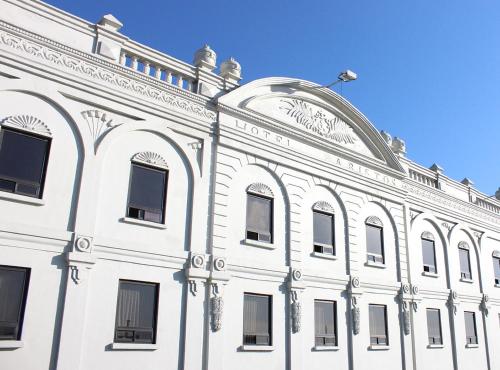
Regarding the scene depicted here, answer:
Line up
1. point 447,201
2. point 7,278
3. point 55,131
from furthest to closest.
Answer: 1. point 447,201
2. point 55,131
3. point 7,278

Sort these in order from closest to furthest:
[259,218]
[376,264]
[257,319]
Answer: [257,319] → [259,218] → [376,264]

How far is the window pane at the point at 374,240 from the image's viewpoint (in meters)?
18.6

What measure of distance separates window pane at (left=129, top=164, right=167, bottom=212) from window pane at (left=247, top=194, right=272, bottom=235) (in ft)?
9.63

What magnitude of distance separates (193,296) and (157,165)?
367 cm

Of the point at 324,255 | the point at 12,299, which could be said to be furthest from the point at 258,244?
the point at 12,299

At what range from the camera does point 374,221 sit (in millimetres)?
18984

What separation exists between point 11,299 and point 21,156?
326 cm

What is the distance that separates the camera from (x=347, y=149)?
18.5m

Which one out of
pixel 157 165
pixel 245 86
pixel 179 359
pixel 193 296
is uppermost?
pixel 245 86

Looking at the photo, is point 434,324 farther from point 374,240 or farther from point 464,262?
point 374,240

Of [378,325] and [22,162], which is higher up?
[22,162]

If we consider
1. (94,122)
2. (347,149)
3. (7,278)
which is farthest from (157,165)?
(347,149)

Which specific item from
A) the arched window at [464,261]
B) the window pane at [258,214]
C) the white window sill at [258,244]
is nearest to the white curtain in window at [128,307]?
the white window sill at [258,244]

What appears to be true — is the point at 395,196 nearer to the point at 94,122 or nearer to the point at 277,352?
the point at 277,352
